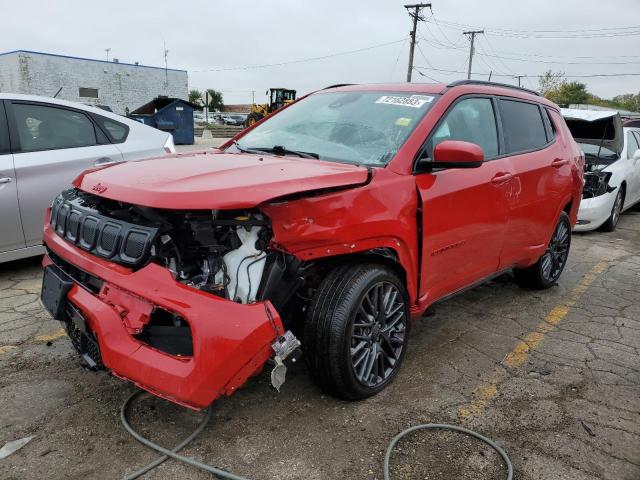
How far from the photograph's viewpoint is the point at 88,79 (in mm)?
37344

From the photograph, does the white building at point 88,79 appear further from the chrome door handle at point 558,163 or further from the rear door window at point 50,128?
the chrome door handle at point 558,163

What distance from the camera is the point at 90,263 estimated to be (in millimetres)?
2480

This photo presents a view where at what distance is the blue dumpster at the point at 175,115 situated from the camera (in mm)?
21297

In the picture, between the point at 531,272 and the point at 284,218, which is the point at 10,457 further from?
the point at 531,272

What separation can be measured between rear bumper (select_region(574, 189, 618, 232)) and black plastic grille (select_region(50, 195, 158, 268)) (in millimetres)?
6776

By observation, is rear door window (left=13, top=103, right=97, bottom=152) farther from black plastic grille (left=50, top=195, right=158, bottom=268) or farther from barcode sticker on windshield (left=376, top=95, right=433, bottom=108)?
barcode sticker on windshield (left=376, top=95, right=433, bottom=108)

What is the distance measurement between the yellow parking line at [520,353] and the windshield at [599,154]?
3.61 m

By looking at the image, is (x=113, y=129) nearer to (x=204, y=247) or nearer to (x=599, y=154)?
(x=204, y=247)

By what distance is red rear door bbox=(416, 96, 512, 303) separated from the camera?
3.07m

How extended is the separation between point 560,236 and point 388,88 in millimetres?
2454

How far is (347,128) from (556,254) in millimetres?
2783

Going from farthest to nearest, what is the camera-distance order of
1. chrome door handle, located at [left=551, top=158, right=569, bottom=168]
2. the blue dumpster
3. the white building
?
1. the white building
2. the blue dumpster
3. chrome door handle, located at [left=551, top=158, right=569, bottom=168]

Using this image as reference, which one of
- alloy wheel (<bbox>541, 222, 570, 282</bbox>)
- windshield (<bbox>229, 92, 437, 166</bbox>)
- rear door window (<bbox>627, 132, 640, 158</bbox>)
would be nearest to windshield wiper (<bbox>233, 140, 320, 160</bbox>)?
windshield (<bbox>229, 92, 437, 166</bbox>)

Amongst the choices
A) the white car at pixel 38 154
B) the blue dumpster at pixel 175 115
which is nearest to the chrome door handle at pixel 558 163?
the white car at pixel 38 154
